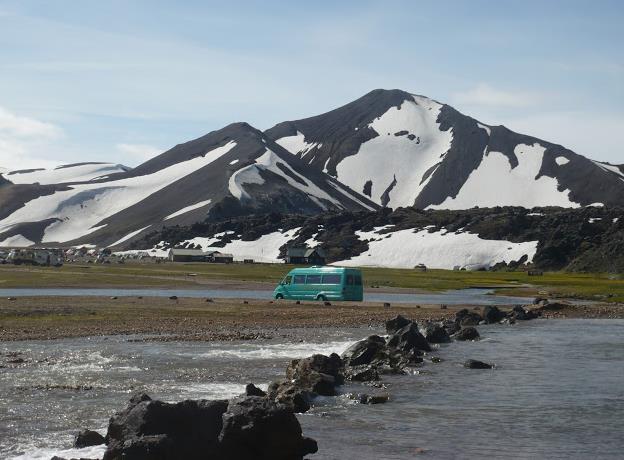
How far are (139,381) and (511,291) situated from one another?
7453cm

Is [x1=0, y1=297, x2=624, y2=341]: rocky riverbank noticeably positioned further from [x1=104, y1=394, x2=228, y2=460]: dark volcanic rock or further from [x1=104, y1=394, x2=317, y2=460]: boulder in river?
[x1=104, y1=394, x2=317, y2=460]: boulder in river

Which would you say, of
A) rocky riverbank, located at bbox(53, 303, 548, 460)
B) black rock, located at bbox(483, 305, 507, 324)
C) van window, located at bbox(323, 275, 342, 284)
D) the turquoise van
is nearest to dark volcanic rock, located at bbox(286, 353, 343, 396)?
rocky riverbank, located at bbox(53, 303, 548, 460)

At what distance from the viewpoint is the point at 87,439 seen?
20.6m

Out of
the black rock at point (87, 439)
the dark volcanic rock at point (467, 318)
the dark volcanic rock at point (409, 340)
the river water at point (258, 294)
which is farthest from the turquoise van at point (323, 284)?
the black rock at point (87, 439)

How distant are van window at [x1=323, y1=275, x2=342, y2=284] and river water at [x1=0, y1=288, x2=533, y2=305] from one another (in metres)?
7.11

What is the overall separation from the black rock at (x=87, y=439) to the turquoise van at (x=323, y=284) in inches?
2157

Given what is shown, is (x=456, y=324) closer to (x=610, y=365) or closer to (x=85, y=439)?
(x=610, y=365)

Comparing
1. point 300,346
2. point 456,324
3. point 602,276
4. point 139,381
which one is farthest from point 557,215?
point 139,381

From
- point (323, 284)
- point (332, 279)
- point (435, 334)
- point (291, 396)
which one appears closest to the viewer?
point (291, 396)

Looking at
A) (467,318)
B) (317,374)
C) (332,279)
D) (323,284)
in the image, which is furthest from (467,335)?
(323,284)

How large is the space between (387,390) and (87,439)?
43.6 feet

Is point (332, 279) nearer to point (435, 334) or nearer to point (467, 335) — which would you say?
point (467, 335)

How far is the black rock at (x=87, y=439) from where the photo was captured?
20.6 meters

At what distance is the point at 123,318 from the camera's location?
55.1m
